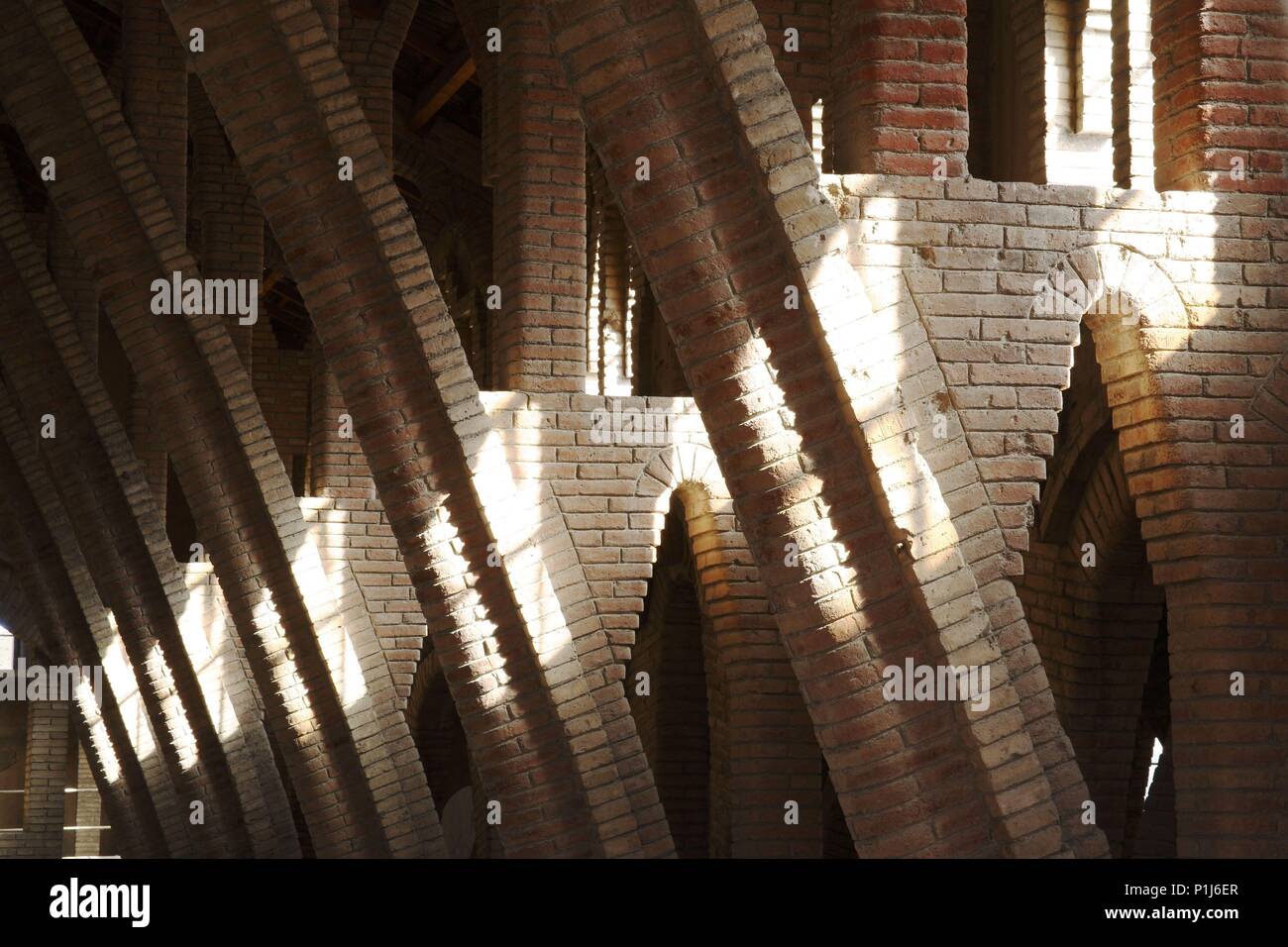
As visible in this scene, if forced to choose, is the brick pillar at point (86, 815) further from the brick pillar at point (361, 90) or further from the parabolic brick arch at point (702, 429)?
the brick pillar at point (361, 90)

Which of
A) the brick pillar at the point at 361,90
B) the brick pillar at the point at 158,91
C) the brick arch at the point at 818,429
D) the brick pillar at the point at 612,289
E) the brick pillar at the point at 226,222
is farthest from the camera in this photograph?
the brick pillar at the point at 226,222

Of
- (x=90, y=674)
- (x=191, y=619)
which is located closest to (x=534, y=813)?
(x=191, y=619)

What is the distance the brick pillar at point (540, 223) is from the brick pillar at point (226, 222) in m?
5.47

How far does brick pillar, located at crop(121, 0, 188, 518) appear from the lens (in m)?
11.6

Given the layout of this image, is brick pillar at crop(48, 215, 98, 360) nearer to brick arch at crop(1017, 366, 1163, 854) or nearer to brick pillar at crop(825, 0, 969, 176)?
brick arch at crop(1017, 366, 1163, 854)

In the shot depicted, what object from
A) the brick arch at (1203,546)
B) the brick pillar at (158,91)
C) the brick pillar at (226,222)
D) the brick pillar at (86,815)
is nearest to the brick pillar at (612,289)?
the brick pillar at (226,222)

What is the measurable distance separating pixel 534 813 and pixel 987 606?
340cm

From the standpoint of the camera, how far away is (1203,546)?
18.3 ft

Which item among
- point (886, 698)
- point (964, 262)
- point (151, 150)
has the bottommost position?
point (886, 698)

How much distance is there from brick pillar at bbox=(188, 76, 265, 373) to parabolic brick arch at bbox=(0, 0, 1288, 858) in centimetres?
4

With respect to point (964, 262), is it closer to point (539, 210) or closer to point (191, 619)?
point (539, 210)

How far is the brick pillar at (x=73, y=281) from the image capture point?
47.5 ft

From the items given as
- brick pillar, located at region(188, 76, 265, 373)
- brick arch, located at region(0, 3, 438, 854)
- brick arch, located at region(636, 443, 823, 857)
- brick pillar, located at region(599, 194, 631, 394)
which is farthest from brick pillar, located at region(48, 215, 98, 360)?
brick arch, located at region(636, 443, 823, 857)

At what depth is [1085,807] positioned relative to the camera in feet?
16.5
